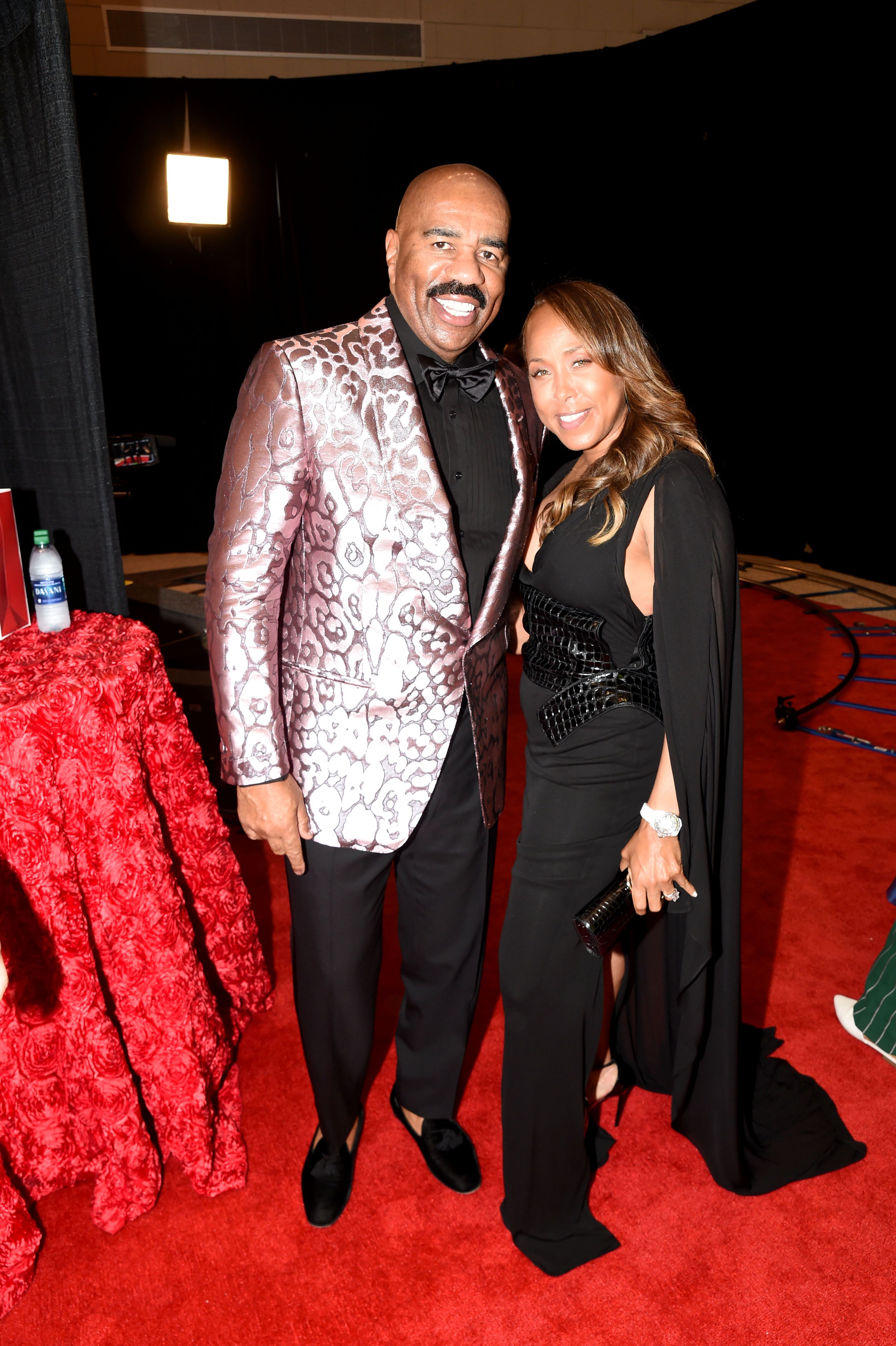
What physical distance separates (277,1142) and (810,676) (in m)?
3.63

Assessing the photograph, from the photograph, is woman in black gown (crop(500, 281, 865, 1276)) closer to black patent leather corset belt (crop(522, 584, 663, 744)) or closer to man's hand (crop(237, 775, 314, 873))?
black patent leather corset belt (crop(522, 584, 663, 744))

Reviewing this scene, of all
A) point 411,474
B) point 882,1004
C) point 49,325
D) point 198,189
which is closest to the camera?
point 411,474

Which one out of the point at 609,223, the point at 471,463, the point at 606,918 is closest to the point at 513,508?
the point at 471,463

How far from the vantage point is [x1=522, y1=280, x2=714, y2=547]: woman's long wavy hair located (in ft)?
4.74

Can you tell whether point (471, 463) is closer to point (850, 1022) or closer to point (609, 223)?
point (850, 1022)

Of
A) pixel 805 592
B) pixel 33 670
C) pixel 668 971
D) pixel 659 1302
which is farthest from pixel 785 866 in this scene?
pixel 805 592

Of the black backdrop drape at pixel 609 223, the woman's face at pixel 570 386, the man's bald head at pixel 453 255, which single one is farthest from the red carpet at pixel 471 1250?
the black backdrop drape at pixel 609 223

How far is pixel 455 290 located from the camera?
4.75 ft

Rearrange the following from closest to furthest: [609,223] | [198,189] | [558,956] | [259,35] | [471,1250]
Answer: [558,956]
[471,1250]
[198,189]
[609,223]
[259,35]

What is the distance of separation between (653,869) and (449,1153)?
780 mm

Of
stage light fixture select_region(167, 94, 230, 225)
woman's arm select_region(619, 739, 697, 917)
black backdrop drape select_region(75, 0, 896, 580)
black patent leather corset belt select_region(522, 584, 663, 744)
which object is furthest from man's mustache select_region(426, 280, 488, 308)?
stage light fixture select_region(167, 94, 230, 225)

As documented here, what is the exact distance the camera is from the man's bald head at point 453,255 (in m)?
1.45

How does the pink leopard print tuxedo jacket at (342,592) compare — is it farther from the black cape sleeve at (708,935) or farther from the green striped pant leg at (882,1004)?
the green striped pant leg at (882,1004)

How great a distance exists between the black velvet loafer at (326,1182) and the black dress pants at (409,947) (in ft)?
0.10
